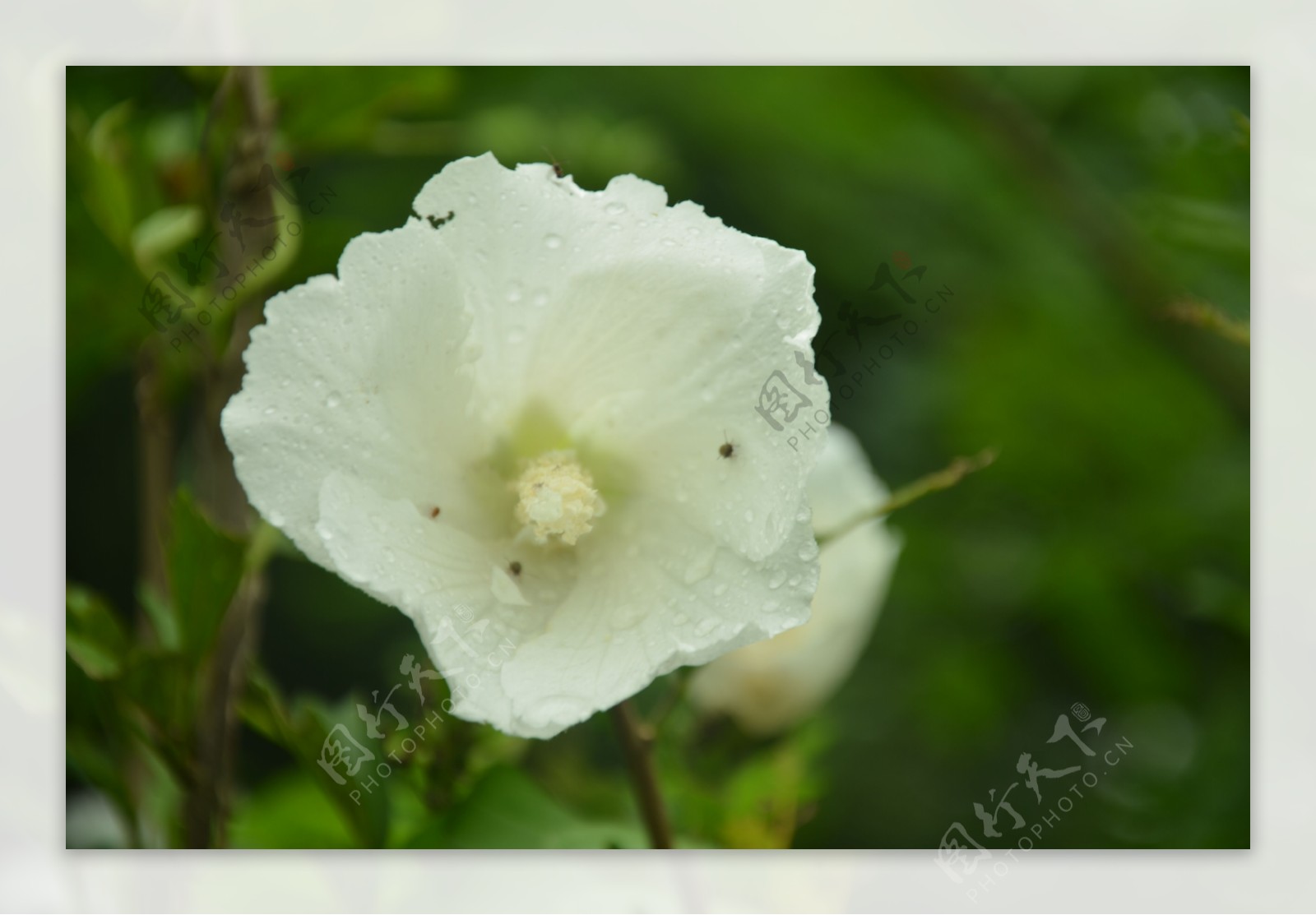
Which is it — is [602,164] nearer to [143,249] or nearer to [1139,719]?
[143,249]

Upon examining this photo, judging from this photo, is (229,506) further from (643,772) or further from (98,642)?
(643,772)

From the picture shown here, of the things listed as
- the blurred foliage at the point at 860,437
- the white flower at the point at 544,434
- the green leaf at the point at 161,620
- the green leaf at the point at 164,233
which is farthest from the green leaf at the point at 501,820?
the green leaf at the point at 164,233

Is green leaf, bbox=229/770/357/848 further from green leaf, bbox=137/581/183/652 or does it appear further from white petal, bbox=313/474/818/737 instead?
white petal, bbox=313/474/818/737

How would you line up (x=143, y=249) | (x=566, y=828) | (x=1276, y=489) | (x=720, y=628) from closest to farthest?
1. (x=720, y=628)
2. (x=566, y=828)
3. (x=143, y=249)
4. (x=1276, y=489)

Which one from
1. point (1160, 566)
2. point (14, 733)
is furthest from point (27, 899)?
point (1160, 566)

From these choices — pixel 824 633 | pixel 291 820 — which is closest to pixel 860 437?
pixel 824 633

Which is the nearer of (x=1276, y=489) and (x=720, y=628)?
(x=720, y=628)
